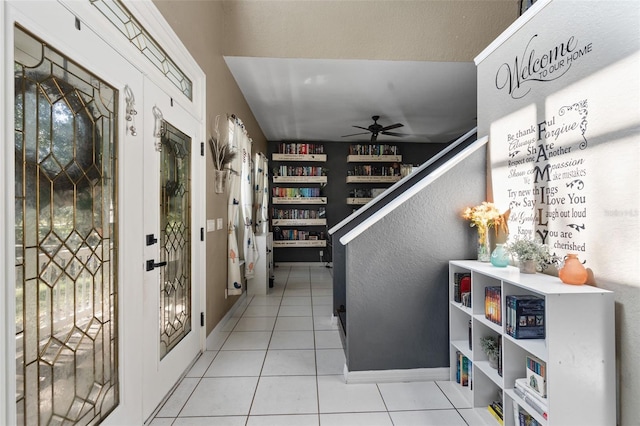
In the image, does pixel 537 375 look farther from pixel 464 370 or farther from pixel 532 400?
pixel 464 370

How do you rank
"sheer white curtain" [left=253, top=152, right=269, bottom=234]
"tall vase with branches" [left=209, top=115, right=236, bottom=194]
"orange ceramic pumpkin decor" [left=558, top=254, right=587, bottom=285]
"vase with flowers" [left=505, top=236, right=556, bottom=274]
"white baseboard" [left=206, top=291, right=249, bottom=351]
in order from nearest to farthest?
"orange ceramic pumpkin decor" [left=558, top=254, right=587, bottom=285], "vase with flowers" [left=505, top=236, right=556, bottom=274], "white baseboard" [left=206, top=291, right=249, bottom=351], "tall vase with branches" [left=209, top=115, right=236, bottom=194], "sheer white curtain" [left=253, top=152, right=269, bottom=234]

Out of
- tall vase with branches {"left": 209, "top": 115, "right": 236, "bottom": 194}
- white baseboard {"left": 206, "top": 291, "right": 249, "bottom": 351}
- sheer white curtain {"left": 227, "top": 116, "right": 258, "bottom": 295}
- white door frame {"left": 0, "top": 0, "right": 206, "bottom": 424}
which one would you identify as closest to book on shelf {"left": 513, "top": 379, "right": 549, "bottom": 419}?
white door frame {"left": 0, "top": 0, "right": 206, "bottom": 424}

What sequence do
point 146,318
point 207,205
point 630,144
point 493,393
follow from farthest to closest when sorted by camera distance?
point 207,205, point 493,393, point 146,318, point 630,144

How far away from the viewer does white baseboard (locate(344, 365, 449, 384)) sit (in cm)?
217

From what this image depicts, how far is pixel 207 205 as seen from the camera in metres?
2.75

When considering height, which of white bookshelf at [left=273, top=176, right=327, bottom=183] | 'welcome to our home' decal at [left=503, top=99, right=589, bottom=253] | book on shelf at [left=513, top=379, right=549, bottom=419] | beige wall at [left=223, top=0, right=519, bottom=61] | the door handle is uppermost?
beige wall at [left=223, top=0, right=519, bottom=61]

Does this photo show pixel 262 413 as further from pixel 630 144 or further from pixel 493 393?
pixel 630 144

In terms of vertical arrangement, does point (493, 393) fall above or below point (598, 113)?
below

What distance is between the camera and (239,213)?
402 cm

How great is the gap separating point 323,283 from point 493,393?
11.7ft

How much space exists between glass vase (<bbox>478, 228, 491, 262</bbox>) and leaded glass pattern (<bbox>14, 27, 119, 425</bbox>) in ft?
7.75

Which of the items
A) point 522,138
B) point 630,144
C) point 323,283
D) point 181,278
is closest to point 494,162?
point 522,138

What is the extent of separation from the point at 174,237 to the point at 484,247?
7.68ft

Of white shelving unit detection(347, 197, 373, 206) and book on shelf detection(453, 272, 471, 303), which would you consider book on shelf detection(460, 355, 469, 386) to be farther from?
white shelving unit detection(347, 197, 373, 206)
